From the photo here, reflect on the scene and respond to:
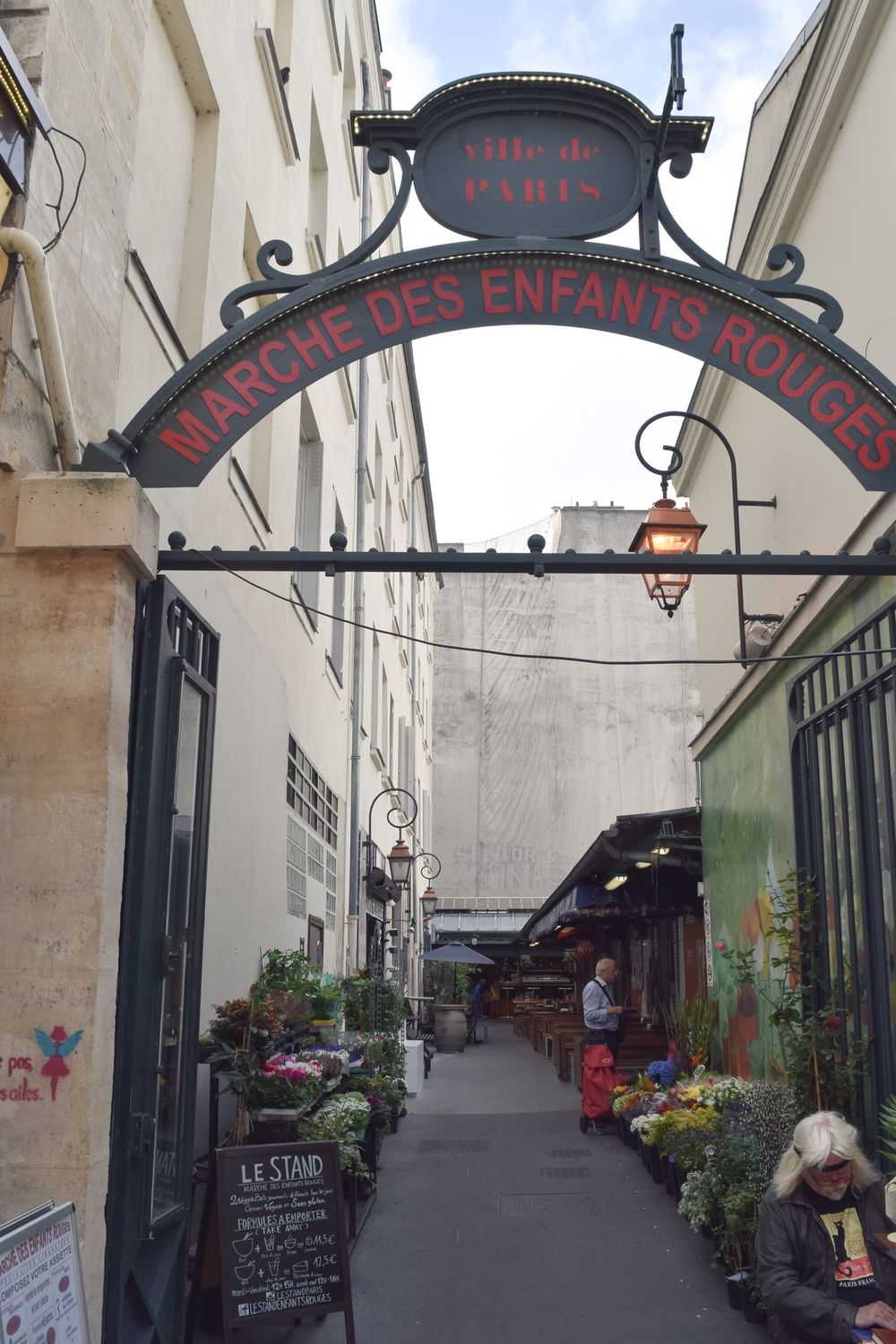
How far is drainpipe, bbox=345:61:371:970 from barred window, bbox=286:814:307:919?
379 cm

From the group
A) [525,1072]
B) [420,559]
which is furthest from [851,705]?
[525,1072]

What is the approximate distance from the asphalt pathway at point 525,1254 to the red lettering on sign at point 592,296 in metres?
4.93

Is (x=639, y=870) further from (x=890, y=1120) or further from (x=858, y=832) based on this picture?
(x=890, y=1120)

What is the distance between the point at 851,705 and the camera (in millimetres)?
5973

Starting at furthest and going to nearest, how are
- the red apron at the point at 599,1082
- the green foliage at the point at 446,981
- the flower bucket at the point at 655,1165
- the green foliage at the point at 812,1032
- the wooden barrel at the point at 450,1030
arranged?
the green foliage at the point at 446,981 → the wooden barrel at the point at 450,1030 → the red apron at the point at 599,1082 → the flower bucket at the point at 655,1165 → the green foliage at the point at 812,1032

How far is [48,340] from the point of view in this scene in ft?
15.0

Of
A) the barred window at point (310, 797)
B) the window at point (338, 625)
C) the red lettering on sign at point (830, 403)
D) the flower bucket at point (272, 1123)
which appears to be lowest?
the flower bucket at point (272, 1123)

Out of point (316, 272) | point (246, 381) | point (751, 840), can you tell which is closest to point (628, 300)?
point (316, 272)

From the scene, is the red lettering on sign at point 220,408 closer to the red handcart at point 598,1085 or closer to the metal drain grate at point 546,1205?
the metal drain grate at point 546,1205

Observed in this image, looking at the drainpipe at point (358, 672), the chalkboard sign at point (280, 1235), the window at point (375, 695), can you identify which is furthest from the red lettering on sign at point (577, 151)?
the window at point (375, 695)

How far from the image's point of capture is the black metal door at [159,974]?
14.8 feet

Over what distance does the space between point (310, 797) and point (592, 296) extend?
8703mm

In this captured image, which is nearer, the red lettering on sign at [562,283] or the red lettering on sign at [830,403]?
the red lettering on sign at [830,403]

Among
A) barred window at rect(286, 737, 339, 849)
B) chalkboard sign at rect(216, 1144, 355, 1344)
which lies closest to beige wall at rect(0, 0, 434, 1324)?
barred window at rect(286, 737, 339, 849)
